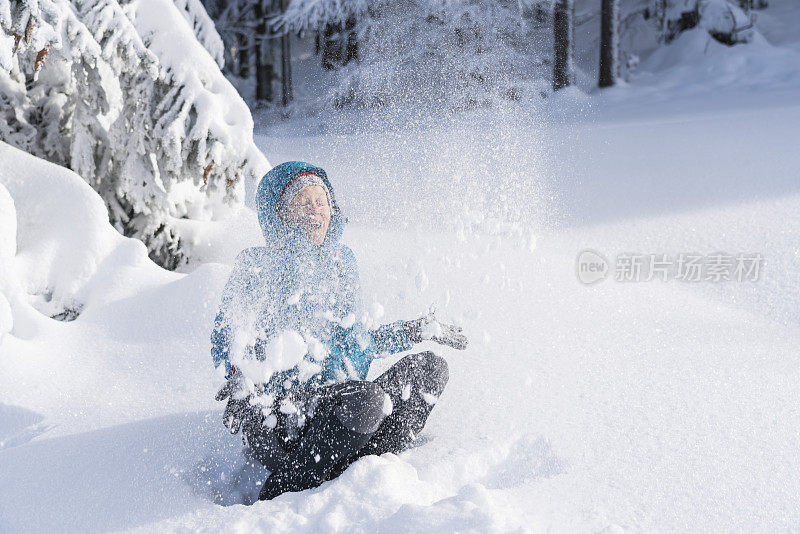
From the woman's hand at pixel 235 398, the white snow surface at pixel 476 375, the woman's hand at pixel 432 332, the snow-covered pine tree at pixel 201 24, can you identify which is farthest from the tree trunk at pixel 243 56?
the woman's hand at pixel 235 398

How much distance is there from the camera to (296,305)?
2426 millimetres

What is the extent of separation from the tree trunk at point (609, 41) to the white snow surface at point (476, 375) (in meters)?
7.34

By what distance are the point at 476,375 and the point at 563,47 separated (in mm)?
10905

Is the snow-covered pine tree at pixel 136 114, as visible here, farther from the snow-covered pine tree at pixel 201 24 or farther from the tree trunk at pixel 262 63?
the tree trunk at pixel 262 63

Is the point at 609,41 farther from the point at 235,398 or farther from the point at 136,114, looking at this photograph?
the point at 235,398

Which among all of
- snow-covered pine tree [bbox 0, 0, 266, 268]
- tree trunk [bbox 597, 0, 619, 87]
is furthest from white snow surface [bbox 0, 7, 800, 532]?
tree trunk [bbox 597, 0, 619, 87]

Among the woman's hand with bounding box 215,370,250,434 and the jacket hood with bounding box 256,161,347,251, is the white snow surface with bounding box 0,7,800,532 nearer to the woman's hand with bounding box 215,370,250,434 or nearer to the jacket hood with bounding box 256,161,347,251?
the woman's hand with bounding box 215,370,250,434

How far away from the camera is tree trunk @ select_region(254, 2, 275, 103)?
1617cm

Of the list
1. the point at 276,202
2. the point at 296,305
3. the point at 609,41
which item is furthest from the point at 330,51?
the point at 296,305

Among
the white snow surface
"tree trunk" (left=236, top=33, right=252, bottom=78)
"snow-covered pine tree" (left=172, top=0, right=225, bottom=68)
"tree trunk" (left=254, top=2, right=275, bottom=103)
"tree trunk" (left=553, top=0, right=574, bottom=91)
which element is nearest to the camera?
the white snow surface

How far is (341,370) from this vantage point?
2510 millimetres

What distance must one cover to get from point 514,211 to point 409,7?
7393 millimetres

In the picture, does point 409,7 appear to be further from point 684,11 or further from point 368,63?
point 684,11

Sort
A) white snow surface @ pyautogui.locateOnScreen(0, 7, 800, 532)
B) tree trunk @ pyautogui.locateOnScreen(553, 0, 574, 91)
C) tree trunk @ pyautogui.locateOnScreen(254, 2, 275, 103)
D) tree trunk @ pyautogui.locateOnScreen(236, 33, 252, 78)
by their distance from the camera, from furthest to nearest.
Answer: tree trunk @ pyautogui.locateOnScreen(236, 33, 252, 78), tree trunk @ pyautogui.locateOnScreen(254, 2, 275, 103), tree trunk @ pyautogui.locateOnScreen(553, 0, 574, 91), white snow surface @ pyautogui.locateOnScreen(0, 7, 800, 532)
